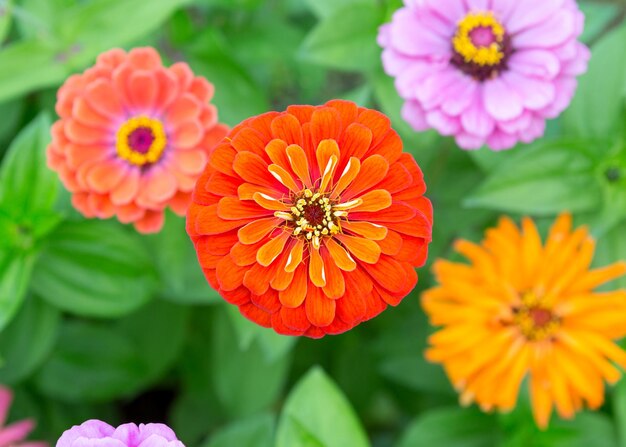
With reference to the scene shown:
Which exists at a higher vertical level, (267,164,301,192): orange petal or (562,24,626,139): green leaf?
(267,164,301,192): orange petal

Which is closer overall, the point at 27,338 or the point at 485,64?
the point at 485,64

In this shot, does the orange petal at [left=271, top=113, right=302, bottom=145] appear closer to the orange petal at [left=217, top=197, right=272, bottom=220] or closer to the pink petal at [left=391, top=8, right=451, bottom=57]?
the orange petal at [left=217, top=197, right=272, bottom=220]

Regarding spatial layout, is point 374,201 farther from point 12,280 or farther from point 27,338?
point 27,338

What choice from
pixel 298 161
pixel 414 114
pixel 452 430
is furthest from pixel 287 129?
pixel 452 430

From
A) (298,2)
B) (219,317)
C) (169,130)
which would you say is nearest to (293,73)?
(298,2)

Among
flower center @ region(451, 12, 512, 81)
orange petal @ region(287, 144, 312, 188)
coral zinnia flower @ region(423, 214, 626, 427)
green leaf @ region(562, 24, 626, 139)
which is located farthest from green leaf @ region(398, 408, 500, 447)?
orange petal @ region(287, 144, 312, 188)
